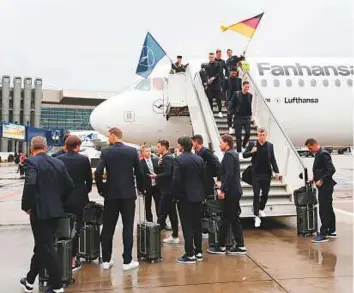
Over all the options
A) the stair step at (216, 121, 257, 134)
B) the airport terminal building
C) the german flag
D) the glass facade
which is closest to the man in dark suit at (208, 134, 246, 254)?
the stair step at (216, 121, 257, 134)

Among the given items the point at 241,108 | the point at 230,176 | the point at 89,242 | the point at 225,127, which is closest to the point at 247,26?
the point at 225,127

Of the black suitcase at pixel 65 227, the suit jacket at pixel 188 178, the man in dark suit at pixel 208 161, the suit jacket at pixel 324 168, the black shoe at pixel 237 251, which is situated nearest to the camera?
the black suitcase at pixel 65 227

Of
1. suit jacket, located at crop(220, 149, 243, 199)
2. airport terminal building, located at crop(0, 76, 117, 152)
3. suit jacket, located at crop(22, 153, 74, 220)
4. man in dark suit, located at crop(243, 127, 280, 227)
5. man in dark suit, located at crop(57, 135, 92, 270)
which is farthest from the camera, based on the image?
airport terminal building, located at crop(0, 76, 117, 152)

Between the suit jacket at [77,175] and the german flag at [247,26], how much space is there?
31.6ft

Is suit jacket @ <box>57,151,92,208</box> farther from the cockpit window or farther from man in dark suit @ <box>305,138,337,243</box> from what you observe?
the cockpit window

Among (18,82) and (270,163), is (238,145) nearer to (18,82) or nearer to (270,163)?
(270,163)

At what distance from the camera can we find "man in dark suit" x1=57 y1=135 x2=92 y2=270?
554 cm

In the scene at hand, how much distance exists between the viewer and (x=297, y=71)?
14.7 m

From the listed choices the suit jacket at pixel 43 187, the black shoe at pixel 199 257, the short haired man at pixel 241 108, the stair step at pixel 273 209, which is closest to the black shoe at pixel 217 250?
the black shoe at pixel 199 257

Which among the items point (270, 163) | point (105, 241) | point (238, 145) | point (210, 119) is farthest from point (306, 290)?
point (210, 119)

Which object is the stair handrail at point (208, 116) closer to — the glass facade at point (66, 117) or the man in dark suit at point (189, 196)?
the man in dark suit at point (189, 196)

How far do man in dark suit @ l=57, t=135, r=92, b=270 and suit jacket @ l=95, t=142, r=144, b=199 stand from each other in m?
0.16

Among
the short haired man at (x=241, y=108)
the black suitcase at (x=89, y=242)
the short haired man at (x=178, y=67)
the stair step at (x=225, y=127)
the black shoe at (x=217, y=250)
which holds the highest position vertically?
the short haired man at (x=178, y=67)

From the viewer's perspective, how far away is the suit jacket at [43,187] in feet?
14.8
